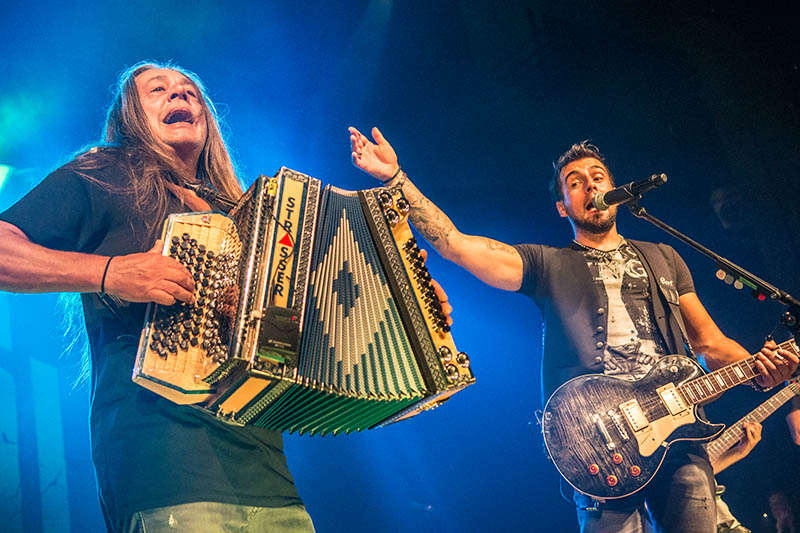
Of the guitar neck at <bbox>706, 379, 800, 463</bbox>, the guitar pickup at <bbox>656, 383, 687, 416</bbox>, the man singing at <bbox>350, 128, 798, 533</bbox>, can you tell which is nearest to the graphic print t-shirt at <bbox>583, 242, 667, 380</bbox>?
the man singing at <bbox>350, 128, 798, 533</bbox>

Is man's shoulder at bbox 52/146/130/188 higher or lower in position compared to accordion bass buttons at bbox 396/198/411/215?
higher

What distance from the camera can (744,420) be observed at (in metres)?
3.51

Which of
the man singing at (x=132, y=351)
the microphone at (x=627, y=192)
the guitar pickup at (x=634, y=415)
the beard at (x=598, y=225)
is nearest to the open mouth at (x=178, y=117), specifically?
the man singing at (x=132, y=351)

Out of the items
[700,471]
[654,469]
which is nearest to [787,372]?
[700,471]

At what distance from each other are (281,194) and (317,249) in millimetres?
208

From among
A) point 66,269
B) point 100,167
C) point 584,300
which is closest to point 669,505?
point 584,300

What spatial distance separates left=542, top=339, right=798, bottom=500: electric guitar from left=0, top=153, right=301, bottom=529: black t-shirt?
1417 millimetres

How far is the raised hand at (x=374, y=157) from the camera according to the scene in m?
2.87

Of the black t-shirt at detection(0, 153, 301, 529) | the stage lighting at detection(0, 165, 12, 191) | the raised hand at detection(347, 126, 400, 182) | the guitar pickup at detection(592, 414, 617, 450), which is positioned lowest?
the guitar pickup at detection(592, 414, 617, 450)

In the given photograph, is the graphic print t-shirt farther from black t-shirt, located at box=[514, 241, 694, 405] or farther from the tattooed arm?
the tattooed arm

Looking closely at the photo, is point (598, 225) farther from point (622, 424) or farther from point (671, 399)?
point (622, 424)

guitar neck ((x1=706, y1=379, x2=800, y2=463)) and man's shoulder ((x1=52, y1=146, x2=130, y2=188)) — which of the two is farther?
guitar neck ((x1=706, y1=379, x2=800, y2=463))

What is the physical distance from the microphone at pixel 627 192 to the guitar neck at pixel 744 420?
1696 mm

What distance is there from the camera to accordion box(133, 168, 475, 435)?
1433mm
